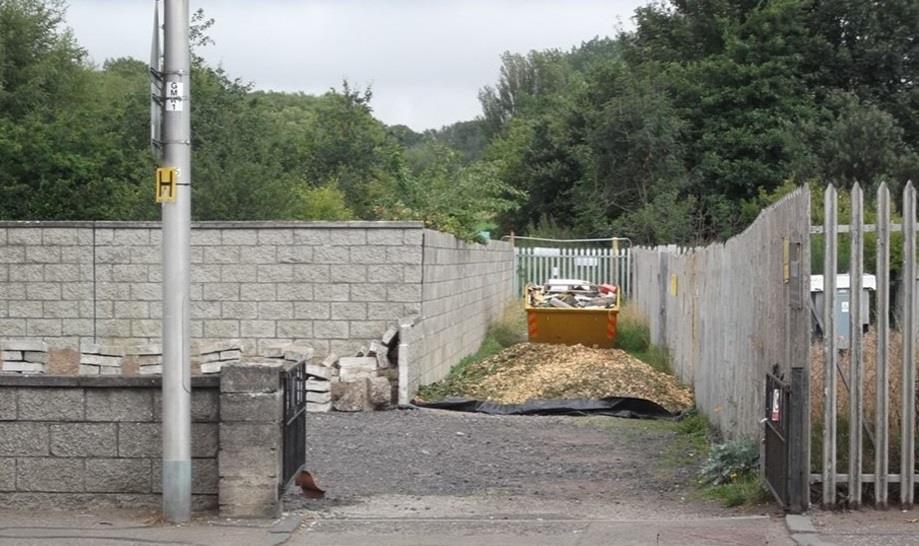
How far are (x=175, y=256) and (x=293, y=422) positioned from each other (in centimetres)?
159

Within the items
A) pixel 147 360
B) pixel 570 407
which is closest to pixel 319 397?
pixel 147 360

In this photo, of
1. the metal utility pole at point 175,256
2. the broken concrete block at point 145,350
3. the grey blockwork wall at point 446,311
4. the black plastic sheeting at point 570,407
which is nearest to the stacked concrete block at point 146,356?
the broken concrete block at point 145,350

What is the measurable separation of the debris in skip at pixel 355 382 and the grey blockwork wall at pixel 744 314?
3.97 metres

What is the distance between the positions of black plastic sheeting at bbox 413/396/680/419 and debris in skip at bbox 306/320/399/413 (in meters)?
0.62

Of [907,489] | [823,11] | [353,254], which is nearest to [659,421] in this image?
[353,254]

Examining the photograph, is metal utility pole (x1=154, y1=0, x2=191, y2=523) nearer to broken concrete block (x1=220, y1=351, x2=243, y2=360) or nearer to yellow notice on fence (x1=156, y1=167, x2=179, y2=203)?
yellow notice on fence (x1=156, y1=167, x2=179, y2=203)

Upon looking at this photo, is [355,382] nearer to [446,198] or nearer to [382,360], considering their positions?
[382,360]

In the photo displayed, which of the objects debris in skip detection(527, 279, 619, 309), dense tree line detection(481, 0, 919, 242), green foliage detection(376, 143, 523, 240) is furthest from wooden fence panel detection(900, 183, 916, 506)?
dense tree line detection(481, 0, 919, 242)

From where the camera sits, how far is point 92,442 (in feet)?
30.9

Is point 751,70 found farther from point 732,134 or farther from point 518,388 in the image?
point 518,388

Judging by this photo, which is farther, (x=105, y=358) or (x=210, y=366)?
(x=105, y=358)

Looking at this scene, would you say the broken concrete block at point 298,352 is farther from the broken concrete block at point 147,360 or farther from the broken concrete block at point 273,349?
the broken concrete block at point 147,360

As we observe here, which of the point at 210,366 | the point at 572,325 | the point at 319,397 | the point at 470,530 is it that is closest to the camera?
the point at 470,530

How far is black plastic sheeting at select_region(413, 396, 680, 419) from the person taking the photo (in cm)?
1662
